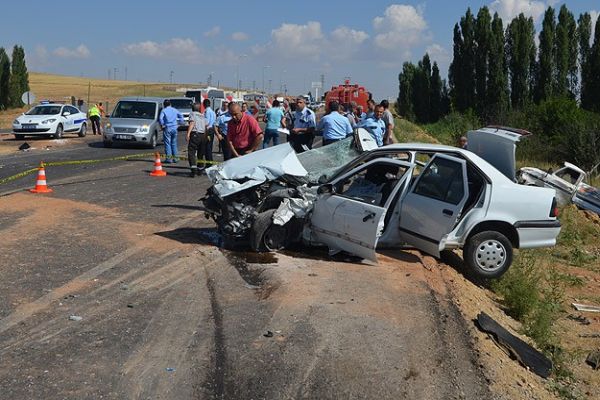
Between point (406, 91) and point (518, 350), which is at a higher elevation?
point (406, 91)

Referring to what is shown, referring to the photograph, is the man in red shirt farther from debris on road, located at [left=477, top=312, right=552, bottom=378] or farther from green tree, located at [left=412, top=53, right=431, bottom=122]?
green tree, located at [left=412, top=53, right=431, bottom=122]

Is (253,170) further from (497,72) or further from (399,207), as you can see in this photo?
(497,72)

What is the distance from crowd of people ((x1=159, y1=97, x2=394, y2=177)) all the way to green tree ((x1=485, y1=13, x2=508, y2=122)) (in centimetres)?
3293

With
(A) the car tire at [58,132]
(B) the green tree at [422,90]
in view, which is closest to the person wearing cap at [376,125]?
(A) the car tire at [58,132]

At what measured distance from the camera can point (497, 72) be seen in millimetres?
47688

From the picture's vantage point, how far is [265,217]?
849cm

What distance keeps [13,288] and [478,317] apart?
181 inches

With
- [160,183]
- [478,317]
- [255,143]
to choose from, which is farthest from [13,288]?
[160,183]

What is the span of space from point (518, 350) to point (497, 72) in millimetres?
44052

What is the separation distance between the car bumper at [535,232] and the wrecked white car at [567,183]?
5781 mm

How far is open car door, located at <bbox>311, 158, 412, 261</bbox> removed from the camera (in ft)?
26.4

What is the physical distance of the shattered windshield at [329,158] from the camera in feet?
30.6

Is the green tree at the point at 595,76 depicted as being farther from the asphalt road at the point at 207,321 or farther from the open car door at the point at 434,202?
the asphalt road at the point at 207,321

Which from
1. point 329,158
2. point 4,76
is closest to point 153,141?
point 329,158
